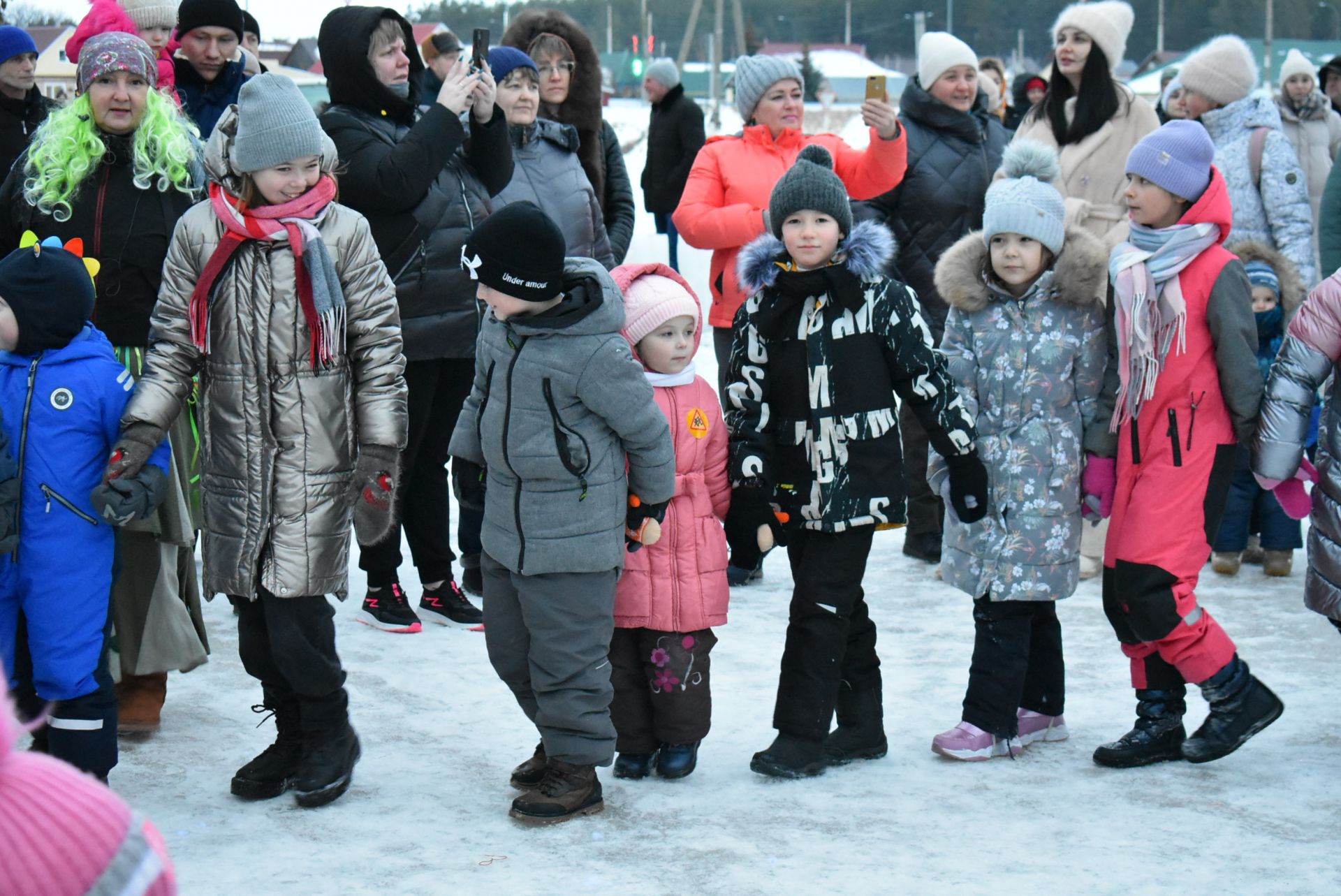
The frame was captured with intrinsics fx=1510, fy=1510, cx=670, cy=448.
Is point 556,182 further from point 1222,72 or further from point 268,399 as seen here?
point 1222,72

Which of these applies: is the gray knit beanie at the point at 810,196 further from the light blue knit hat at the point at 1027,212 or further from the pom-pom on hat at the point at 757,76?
the pom-pom on hat at the point at 757,76

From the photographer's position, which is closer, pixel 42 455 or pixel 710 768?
pixel 42 455

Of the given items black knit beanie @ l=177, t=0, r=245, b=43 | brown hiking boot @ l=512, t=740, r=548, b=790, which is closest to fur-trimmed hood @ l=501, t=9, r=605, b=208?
black knit beanie @ l=177, t=0, r=245, b=43

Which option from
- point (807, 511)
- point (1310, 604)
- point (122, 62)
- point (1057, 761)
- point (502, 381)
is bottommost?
point (1057, 761)

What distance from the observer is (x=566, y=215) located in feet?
19.0

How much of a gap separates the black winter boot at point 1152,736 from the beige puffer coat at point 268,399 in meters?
2.11

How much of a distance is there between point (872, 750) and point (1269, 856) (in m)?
1.11

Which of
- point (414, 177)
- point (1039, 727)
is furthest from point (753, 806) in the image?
point (414, 177)

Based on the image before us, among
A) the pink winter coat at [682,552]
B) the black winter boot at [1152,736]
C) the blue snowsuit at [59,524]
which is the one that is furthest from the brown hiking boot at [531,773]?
the black winter boot at [1152,736]

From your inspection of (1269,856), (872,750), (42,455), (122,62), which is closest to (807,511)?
(872,750)

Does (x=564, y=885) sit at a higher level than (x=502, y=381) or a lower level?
lower

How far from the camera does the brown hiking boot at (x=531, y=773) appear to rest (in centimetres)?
400

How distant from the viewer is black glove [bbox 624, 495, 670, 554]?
383 cm

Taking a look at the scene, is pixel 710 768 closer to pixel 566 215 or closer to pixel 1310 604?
pixel 1310 604
